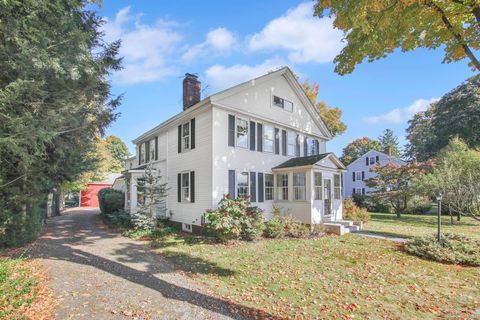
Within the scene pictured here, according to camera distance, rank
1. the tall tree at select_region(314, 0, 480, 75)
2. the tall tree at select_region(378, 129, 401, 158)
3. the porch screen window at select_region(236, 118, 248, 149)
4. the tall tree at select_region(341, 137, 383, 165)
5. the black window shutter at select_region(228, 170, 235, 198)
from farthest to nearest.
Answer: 1. the tall tree at select_region(378, 129, 401, 158)
2. the tall tree at select_region(341, 137, 383, 165)
3. the porch screen window at select_region(236, 118, 248, 149)
4. the black window shutter at select_region(228, 170, 235, 198)
5. the tall tree at select_region(314, 0, 480, 75)

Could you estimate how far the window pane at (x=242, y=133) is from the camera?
12.8m

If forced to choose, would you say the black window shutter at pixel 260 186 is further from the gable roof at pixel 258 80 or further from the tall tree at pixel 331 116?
the tall tree at pixel 331 116

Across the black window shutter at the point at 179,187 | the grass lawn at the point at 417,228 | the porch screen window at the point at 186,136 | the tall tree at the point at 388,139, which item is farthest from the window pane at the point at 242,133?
the tall tree at the point at 388,139

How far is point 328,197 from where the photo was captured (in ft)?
46.7

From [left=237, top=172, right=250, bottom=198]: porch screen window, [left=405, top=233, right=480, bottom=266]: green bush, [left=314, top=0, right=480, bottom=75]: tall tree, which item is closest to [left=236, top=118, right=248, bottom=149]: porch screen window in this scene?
[left=237, top=172, right=250, bottom=198]: porch screen window

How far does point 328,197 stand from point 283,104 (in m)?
5.89

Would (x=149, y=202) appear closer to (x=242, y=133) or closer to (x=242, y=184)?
(x=242, y=184)

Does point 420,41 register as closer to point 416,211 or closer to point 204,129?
point 204,129

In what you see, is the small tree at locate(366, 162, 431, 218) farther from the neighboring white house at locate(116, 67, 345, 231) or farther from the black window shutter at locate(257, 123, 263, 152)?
the black window shutter at locate(257, 123, 263, 152)

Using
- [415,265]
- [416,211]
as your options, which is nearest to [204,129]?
[415,265]

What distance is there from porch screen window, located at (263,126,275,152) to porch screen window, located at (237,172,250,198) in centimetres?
212

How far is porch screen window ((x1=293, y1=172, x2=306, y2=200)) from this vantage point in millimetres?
13398

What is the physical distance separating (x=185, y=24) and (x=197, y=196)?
741 centimetres

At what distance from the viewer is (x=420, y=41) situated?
625 centimetres
